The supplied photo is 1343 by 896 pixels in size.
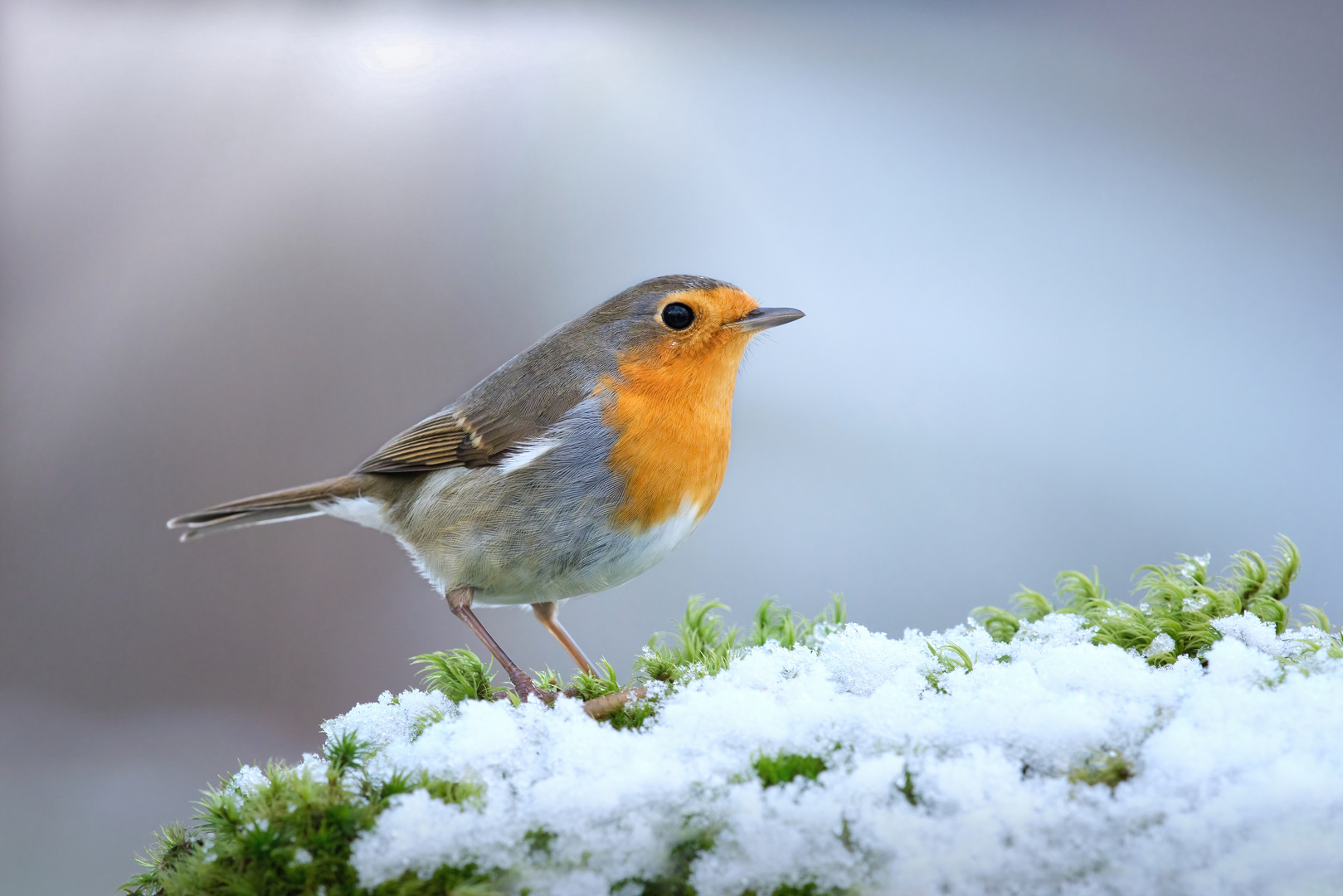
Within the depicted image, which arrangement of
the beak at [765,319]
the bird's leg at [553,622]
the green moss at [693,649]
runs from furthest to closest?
the bird's leg at [553,622]
the beak at [765,319]
the green moss at [693,649]

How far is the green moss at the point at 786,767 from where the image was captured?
1.19 meters

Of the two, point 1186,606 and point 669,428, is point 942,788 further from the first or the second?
point 669,428

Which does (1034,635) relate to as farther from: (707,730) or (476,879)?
(476,879)

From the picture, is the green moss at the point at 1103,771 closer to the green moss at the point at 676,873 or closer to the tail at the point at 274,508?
the green moss at the point at 676,873

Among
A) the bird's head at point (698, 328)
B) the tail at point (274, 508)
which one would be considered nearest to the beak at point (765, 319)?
the bird's head at point (698, 328)

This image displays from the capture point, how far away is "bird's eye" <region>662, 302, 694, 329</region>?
7.91ft

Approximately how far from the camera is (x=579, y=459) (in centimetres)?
220

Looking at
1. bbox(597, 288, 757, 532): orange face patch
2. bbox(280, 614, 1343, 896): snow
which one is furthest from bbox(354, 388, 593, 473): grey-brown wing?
bbox(280, 614, 1343, 896): snow

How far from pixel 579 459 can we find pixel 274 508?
1.28m

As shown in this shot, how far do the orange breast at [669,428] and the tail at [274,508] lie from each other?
3.41 ft

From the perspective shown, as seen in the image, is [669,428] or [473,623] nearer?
[669,428]

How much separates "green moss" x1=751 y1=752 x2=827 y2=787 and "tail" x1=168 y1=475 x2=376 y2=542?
6.40 feet

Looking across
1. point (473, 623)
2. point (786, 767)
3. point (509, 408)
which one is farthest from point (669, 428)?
point (786, 767)

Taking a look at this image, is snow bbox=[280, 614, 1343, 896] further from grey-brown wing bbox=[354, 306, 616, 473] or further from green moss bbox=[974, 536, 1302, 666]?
grey-brown wing bbox=[354, 306, 616, 473]
